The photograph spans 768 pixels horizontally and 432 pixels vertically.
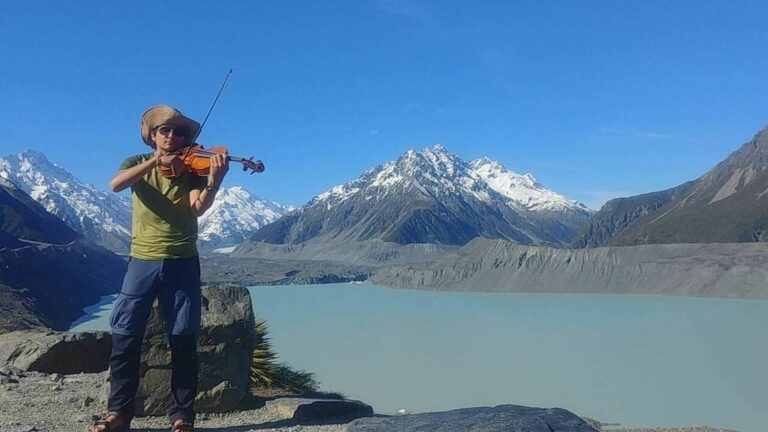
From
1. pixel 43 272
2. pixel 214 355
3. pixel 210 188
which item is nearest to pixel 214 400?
pixel 214 355

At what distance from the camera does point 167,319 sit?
11.9 ft

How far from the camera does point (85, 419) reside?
4.38 metres

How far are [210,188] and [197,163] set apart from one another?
0.16 meters

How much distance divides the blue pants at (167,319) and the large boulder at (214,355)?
1210 millimetres

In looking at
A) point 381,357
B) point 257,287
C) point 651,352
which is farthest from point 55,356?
point 257,287

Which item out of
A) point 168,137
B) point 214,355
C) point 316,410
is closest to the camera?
point 168,137

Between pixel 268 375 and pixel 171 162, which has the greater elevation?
pixel 171 162

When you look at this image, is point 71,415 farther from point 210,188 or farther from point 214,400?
point 210,188

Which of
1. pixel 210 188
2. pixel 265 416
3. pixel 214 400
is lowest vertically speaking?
pixel 265 416

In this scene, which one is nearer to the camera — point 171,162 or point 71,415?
point 171,162

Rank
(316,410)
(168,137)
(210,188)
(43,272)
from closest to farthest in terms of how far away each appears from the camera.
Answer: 1. (210,188)
2. (168,137)
3. (316,410)
4. (43,272)

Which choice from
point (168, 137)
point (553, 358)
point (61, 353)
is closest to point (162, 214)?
point (168, 137)

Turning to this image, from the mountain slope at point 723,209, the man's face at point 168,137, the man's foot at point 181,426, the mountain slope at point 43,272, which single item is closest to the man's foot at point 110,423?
the man's foot at point 181,426

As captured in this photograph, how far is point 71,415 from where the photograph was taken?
455cm
